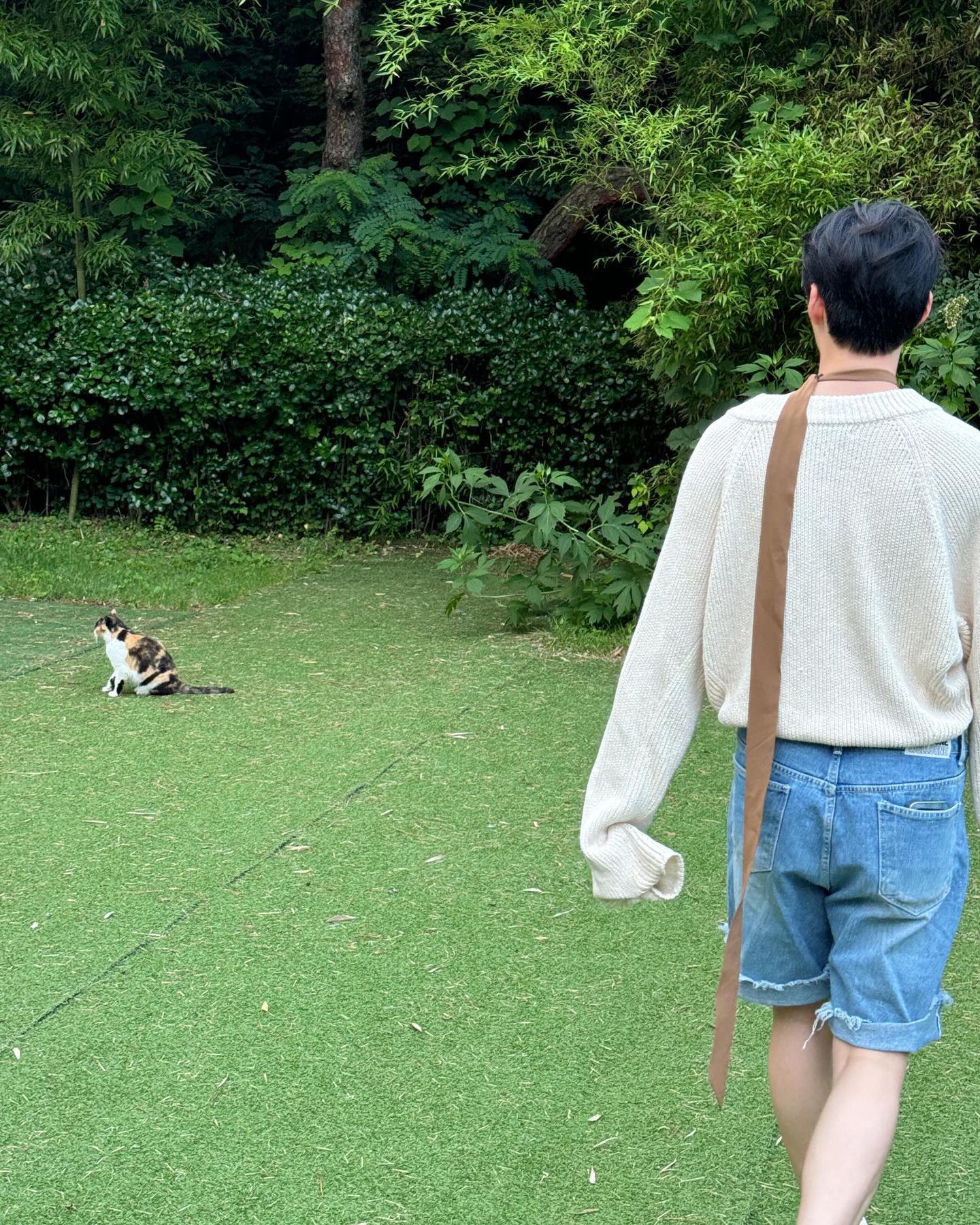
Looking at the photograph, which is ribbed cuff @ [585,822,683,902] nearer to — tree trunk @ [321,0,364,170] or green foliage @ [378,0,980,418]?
green foliage @ [378,0,980,418]

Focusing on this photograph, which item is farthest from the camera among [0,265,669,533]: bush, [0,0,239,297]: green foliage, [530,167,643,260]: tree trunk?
[0,265,669,533]: bush

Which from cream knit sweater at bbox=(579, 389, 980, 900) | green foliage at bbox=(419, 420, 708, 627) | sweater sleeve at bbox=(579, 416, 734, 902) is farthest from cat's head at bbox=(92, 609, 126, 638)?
cream knit sweater at bbox=(579, 389, 980, 900)

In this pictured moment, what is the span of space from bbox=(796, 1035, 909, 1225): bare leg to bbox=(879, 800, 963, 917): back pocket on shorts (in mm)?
224

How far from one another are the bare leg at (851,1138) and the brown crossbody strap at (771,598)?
11.6 inches

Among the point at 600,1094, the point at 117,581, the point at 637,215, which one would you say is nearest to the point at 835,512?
the point at 600,1094

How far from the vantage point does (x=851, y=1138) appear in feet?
6.01

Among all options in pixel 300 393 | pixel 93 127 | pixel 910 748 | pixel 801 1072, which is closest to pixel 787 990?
pixel 801 1072

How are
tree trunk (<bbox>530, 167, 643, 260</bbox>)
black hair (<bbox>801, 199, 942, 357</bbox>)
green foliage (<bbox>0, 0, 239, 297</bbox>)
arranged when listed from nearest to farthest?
black hair (<bbox>801, 199, 942, 357</bbox>)
tree trunk (<bbox>530, 167, 643, 260</bbox>)
green foliage (<bbox>0, 0, 239, 297</bbox>)

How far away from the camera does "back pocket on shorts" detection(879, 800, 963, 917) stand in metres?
1.83

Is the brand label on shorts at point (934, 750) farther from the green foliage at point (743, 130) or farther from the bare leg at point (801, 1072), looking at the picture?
the green foliage at point (743, 130)

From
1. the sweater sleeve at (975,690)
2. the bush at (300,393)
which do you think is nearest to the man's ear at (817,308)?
the sweater sleeve at (975,690)

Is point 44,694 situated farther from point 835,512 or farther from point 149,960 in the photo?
point 835,512

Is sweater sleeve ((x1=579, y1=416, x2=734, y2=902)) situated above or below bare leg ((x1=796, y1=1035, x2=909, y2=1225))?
above

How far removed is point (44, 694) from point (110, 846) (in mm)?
1895
